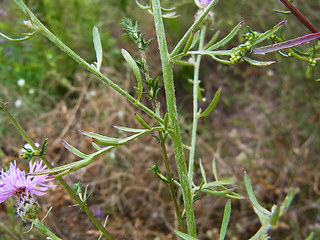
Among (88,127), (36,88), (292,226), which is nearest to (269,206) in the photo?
(292,226)

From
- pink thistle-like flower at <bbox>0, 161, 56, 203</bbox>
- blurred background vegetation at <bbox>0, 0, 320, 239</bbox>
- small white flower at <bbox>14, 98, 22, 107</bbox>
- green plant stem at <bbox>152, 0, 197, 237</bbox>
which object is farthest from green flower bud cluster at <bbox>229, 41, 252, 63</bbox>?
small white flower at <bbox>14, 98, 22, 107</bbox>

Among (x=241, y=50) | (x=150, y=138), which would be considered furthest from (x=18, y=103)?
(x=241, y=50)

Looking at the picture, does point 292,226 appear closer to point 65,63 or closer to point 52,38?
point 52,38

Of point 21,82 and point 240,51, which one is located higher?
point 240,51

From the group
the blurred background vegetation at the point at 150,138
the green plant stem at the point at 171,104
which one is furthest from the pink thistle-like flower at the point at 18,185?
the blurred background vegetation at the point at 150,138

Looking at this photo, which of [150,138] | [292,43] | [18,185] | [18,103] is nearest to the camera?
[292,43]

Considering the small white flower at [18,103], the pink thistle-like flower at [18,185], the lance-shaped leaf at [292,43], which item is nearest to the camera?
the lance-shaped leaf at [292,43]

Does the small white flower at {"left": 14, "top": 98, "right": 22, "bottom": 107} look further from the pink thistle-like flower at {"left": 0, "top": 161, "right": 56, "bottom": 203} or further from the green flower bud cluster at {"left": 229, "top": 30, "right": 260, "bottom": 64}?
the green flower bud cluster at {"left": 229, "top": 30, "right": 260, "bottom": 64}

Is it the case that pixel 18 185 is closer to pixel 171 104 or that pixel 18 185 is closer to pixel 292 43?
pixel 171 104

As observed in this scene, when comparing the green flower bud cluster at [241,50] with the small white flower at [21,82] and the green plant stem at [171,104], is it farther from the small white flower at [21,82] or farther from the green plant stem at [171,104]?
the small white flower at [21,82]
